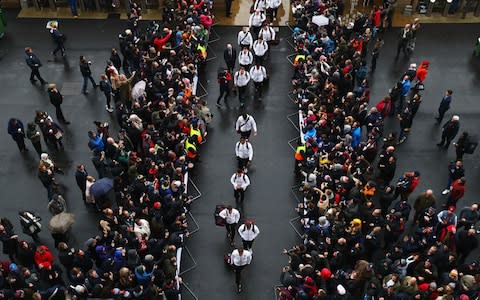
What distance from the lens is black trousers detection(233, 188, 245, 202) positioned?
1676cm

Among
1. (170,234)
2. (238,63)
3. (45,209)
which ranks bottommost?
(45,209)

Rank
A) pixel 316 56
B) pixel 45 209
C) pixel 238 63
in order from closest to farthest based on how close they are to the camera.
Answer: pixel 45 209 < pixel 316 56 < pixel 238 63

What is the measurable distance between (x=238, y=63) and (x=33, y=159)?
28.5 feet

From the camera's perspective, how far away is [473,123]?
20.3 m

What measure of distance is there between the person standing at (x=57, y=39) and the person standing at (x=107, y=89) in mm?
3745

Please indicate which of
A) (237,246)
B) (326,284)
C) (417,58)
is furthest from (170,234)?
(417,58)

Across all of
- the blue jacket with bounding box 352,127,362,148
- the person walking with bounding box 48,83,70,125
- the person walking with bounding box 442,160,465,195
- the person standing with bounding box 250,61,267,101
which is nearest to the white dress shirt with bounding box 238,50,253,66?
the person standing with bounding box 250,61,267,101

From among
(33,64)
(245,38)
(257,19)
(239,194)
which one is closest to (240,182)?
(239,194)

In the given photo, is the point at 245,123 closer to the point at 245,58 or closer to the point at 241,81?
the point at 241,81

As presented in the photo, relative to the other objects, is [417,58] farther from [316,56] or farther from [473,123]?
[316,56]

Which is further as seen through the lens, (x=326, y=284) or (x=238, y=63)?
(x=238, y=63)

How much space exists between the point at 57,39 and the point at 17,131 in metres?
5.47

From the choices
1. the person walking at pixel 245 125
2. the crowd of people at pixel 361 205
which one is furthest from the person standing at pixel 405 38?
the person walking at pixel 245 125

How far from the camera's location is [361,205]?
14.7 m
